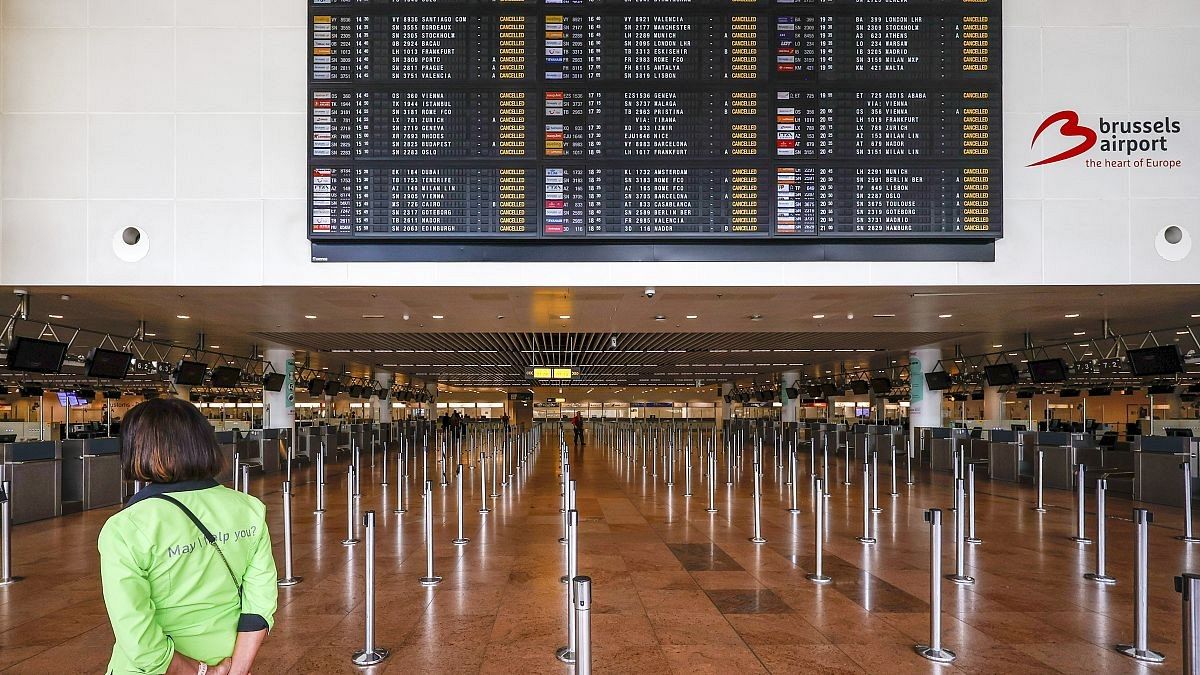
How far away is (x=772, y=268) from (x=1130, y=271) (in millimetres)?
3770

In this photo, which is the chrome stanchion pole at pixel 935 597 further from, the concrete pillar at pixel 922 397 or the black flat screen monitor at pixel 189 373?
the concrete pillar at pixel 922 397

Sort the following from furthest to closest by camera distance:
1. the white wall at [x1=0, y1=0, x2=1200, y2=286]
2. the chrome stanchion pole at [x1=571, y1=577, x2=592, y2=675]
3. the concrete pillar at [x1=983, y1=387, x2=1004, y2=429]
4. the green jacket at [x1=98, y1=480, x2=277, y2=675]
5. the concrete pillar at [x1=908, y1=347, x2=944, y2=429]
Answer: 1. the concrete pillar at [x1=983, y1=387, x2=1004, y2=429]
2. the concrete pillar at [x1=908, y1=347, x2=944, y2=429]
3. the white wall at [x1=0, y1=0, x2=1200, y2=286]
4. the chrome stanchion pole at [x1=571, y1=577, x2=592, y2=675]
5. the green jacket at [x1=98, y1=480, x2=277, y2=675]

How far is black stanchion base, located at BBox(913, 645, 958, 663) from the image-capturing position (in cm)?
495

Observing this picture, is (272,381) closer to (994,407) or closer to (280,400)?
(280,400)

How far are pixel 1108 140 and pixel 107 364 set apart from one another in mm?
15974

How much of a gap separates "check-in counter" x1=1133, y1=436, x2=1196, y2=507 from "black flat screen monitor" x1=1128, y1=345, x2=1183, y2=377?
3.93 ft

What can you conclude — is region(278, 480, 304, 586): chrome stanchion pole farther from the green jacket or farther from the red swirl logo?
the red swirl logo

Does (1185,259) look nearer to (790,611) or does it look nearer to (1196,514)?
(790,611)

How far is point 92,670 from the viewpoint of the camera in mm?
4883

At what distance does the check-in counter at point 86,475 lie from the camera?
1286cm

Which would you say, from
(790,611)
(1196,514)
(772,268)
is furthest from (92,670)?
(1196,514)

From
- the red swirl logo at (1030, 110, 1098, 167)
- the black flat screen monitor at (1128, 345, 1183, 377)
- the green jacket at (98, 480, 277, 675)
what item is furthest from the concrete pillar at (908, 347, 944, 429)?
the green jacket at (98, 480, 277, 675)

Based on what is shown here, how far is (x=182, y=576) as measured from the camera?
2385mm

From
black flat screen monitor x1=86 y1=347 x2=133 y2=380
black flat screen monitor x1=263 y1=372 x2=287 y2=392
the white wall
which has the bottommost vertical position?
black flat screen monitor x1=263 y1=372 x2=287 y2=392
